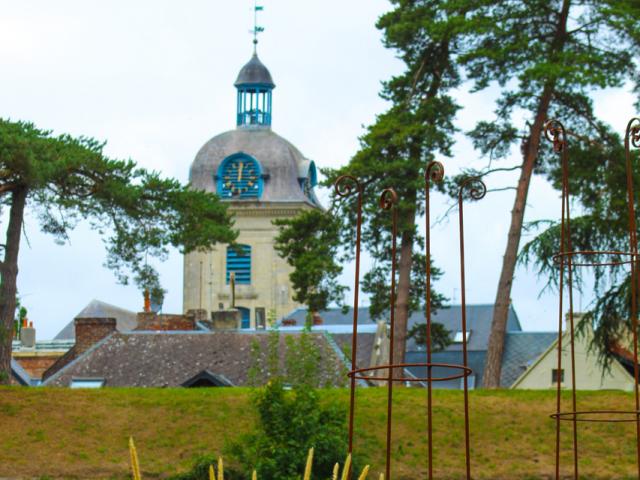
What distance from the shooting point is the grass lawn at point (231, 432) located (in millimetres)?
22484

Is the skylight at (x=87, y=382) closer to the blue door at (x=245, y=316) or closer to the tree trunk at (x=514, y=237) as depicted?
the tree trunk at (x=514, y=237)

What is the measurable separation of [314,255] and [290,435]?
11744mm

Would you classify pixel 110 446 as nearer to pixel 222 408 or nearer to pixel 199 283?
pixel 222 408

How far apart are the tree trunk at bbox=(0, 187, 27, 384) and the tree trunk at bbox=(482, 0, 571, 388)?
10382 mm

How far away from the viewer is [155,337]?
118 feet

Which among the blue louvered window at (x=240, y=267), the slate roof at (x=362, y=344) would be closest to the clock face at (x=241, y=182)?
the blue louvered window at (x=240, y=267)

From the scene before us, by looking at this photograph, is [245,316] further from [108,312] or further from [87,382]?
[87,382]

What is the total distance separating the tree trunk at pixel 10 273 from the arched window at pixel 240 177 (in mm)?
43133

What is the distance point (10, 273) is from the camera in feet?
92.3

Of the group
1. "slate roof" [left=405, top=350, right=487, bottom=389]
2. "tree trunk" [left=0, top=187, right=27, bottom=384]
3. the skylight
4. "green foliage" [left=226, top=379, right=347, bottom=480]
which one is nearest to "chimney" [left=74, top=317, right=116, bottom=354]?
the skylight

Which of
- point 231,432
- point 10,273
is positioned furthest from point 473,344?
point 231,432

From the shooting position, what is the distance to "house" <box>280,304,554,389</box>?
48969 millimetres

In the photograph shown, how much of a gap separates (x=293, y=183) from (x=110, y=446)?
49413mm

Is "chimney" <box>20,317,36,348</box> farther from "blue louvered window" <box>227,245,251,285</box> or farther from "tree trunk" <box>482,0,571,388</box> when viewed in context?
"tree trunk" <box>482,0,571,388</box>
